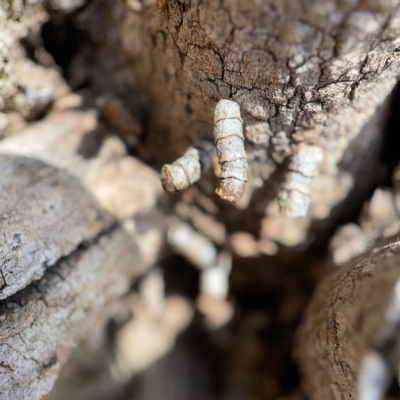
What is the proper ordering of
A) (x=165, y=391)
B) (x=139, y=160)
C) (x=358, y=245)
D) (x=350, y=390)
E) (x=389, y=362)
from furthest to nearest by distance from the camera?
1. (x=165, y=391)
2. (x=139, y=160)
3. (x=358, y=245)
4. (x=350, y=390)
5. (x=389, y=362)

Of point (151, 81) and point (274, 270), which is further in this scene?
point (274, 270)

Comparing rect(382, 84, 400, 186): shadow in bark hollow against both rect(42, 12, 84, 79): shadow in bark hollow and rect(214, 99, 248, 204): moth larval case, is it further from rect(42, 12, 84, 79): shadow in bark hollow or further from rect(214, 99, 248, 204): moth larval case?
rect(42, 12, 84, 79): shadow in bark hollow

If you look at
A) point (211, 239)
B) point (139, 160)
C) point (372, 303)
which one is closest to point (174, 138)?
point (139, 160)

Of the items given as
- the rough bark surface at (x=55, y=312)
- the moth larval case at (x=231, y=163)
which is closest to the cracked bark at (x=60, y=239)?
the rough bark surface at (x=55, y=312)

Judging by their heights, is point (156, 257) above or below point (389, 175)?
below

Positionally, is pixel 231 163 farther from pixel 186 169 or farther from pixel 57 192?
pixel 57 192

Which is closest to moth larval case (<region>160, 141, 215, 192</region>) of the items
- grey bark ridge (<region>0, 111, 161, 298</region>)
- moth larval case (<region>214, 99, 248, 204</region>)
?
moth larval case (<region>214, 99, 248, 204</region>)

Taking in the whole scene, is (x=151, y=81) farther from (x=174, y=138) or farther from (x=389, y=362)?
(x=389, y=362)

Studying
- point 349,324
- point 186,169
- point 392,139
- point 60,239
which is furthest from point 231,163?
point 392,139
